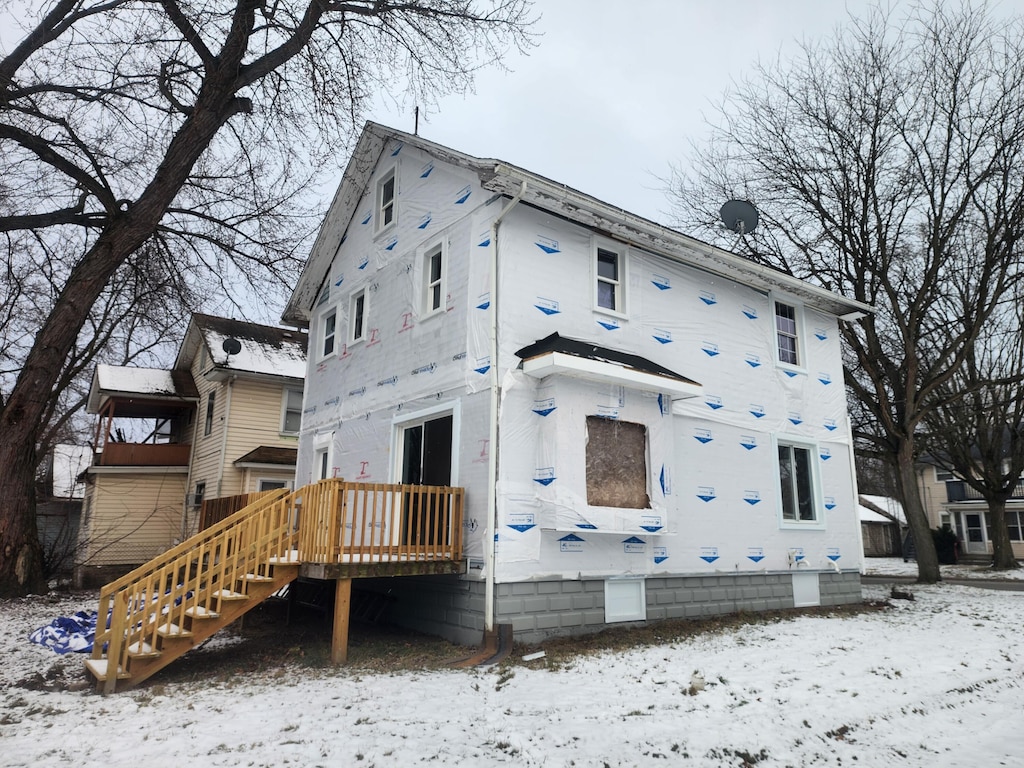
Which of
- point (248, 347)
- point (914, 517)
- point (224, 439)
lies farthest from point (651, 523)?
point (248, 347)

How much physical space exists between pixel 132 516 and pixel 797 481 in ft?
63.6

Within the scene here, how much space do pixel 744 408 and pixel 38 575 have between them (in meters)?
14.2

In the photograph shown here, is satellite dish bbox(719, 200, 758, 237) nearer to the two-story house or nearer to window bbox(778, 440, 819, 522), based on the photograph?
window bbox(778, 440, 819, 522)

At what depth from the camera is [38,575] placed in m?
13.4

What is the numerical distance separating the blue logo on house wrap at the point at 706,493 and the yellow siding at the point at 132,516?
55.4 ft

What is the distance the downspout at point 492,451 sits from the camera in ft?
26.7

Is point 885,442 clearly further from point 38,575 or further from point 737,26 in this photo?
point 38,575

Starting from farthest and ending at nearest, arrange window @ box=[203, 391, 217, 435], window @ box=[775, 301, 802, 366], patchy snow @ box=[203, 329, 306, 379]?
window @ box=[203, 391, 217, 435] → patchy snow @ box=[203, 329, 306, 379] → window @ box=[775, 301, 802, 366]

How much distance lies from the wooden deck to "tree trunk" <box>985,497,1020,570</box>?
2438cm

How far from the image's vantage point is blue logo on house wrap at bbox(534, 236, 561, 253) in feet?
31.8

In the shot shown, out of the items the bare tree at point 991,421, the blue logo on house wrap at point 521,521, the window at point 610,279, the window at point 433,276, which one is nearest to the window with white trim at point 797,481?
the window at point 610,279

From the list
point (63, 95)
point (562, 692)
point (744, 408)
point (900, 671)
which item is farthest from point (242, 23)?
point (900, 671)

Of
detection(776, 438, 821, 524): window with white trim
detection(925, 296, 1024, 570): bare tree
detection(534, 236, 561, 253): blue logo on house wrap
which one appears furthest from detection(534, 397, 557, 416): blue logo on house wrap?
detection(925, 296, 1024, 570): bare tree

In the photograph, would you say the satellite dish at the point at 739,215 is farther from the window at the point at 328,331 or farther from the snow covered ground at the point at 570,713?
the snow covered ground at the point at 570,713
